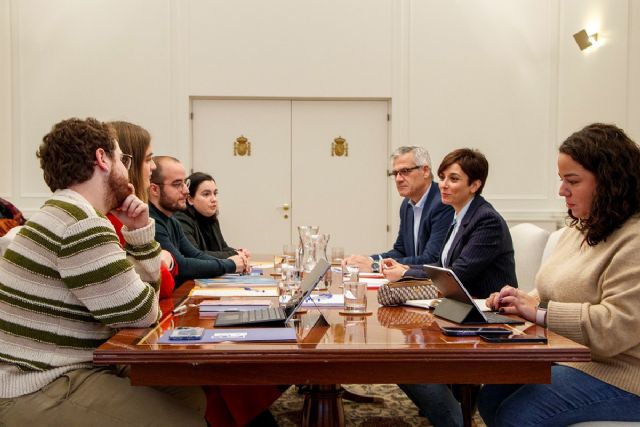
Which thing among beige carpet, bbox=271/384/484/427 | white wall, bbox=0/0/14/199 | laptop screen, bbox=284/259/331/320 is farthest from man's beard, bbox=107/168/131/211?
white wall, bbox=0/0/14/199

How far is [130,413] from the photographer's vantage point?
172 centimetres

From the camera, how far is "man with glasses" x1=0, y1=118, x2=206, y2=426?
5.62 ft

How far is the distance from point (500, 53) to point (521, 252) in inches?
126

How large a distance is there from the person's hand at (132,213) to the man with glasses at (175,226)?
38.8 inches

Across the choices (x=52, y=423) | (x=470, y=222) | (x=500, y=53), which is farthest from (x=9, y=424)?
(x=500, y=53)

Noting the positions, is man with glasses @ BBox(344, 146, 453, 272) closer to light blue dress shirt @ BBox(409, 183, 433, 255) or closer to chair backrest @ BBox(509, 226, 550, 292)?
light blue dress shirt @ BBox(409, 183, 433, 255)

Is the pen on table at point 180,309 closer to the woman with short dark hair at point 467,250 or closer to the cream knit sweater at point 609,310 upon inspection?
the woman with short dark hair at point 467,250

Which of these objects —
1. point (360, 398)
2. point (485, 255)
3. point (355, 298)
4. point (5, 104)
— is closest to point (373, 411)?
point (360, 398)

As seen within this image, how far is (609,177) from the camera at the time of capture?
200 cm

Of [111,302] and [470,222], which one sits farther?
[470,222]

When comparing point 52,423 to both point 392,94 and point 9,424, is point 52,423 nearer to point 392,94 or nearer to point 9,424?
point 9,424

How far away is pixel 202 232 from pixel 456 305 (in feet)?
8.30

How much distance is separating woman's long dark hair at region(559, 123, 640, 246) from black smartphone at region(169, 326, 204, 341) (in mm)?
1179

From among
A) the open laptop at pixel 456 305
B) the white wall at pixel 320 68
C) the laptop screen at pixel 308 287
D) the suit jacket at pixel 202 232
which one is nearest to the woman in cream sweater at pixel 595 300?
the open laptop at pixel 456 305
